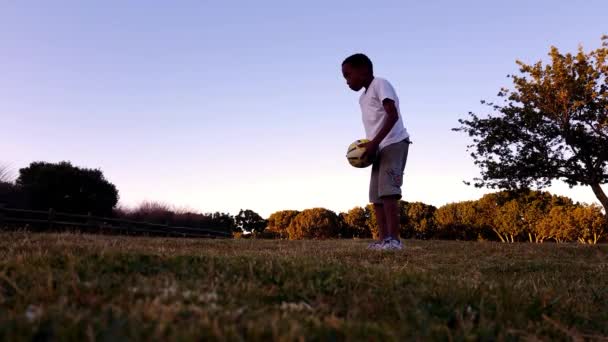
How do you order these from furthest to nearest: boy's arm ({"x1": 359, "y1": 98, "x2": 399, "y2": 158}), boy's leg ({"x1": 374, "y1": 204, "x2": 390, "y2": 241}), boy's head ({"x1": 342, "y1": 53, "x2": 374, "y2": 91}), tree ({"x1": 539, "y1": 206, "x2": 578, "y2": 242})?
tree ({"x1": 539, "y1": 206, "x2": 578, "y2": 242})
boy's leg ({"x1": 374, "y1": 204, "x2": 390, "y2": 241})
boy's head ({"x1": 342, "y1": 53, "x2": 374, "y2": 91})
boy's arm ({"x1": 359, "y1": 98, "x2": 399, "y2": 158})

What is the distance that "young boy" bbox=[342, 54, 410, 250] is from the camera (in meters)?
7.85

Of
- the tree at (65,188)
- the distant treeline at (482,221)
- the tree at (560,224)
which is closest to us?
the tree at (65,188)

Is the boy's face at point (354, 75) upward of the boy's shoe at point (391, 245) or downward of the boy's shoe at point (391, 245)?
upward

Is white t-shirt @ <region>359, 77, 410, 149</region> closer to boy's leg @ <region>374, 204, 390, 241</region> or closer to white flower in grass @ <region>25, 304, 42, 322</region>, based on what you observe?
boy's leg @ <region>374, 204, 390, 241</region>

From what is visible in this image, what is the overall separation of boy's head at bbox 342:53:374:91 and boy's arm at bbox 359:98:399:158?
0.73 m

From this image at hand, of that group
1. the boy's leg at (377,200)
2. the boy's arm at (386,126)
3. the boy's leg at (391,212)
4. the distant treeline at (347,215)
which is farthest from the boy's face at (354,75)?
the distant treeline at (347,215)

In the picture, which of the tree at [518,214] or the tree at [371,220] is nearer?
the tree at [518,214]

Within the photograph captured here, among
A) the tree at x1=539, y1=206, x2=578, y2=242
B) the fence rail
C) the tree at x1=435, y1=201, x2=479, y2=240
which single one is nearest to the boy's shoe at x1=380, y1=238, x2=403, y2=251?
the fence rail

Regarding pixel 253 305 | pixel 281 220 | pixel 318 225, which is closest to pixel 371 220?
pixel 318 225

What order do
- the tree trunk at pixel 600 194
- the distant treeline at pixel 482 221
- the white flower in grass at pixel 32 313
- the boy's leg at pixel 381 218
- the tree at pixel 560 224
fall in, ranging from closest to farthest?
1. the white flower in grass at pixel 32 313
2. the boy's leg at pixel 381 218
3. the tree trunk at pixel 600 194
4. the tree at pixel 560 224
5. the distant treeline at pixel 482 221

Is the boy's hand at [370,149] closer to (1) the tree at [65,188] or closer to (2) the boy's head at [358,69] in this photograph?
(2) the boy's head at [358,69]

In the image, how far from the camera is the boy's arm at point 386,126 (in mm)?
7801

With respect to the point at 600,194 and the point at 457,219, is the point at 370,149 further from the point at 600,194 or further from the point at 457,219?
the point at 457,219

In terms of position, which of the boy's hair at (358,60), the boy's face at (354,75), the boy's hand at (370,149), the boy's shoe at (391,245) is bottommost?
the boy's shoe at (391,245)
